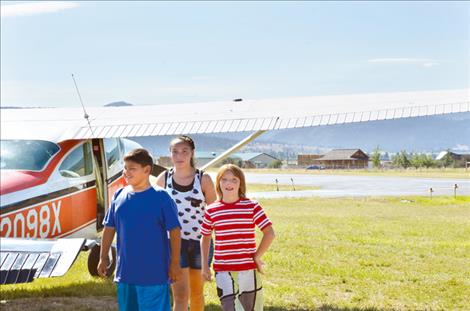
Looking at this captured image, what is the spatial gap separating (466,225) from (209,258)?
1139cm

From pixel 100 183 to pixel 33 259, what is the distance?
2.90 metres

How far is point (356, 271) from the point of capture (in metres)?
8.28

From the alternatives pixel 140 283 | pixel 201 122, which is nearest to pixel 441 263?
pixel 201 122

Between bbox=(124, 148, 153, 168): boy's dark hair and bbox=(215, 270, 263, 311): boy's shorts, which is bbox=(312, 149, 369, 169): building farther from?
bbox=(124, 148, 153, 168): boy's dark hair

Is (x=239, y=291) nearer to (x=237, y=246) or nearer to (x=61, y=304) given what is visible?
(x=237, y=246)

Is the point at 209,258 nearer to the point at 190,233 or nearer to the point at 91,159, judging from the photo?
the point at 190,233

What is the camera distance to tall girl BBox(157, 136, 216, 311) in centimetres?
460

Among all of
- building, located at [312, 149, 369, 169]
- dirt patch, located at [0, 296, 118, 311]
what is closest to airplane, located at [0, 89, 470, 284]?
dirt patch, located at [0, 296, 118, 311]

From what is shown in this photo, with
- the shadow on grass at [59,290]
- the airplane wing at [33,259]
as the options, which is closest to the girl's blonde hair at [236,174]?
the airplane wing at [33,259]

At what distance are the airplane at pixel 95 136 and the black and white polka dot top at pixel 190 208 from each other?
1.36 m

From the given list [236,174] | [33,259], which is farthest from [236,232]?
[33,259]

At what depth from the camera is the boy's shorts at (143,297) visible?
156 inches

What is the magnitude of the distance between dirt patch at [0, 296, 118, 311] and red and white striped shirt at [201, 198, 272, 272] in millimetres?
2536

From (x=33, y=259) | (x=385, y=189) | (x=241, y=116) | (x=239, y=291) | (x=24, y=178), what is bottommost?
(x=385, y=189)
